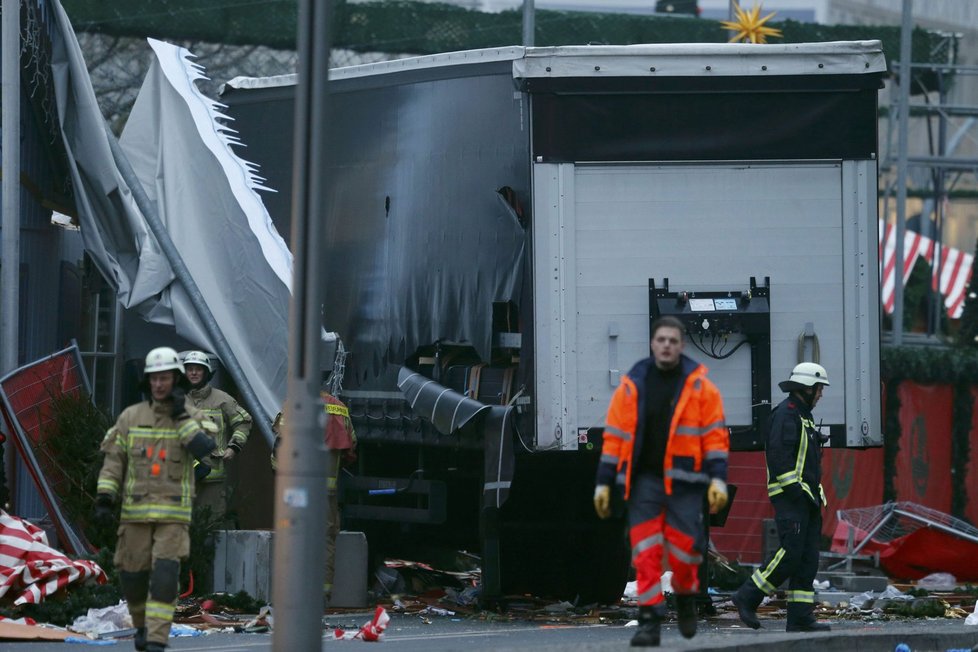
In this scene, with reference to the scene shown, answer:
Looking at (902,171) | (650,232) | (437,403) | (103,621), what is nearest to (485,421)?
(437,403)

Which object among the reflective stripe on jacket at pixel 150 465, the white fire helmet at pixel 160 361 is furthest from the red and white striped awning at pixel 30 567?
the white fire helmet at pixel 160 361

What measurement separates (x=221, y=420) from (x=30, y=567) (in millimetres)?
2310

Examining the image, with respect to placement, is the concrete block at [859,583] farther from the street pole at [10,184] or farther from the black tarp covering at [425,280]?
the street pole at [10,184]

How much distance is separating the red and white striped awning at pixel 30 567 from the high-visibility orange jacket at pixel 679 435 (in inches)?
159

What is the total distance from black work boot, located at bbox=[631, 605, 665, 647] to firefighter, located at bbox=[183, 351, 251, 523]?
5.07 metres

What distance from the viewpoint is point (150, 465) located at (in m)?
9.40

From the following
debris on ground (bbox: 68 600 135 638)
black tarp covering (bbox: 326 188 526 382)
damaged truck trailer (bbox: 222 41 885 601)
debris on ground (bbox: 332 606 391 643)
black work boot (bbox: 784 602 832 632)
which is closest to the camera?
debris on ground (bbox: 332 606 391 643)

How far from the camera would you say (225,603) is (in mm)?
12352

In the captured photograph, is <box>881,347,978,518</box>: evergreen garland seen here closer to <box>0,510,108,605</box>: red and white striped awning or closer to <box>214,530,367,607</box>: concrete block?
<box>214,530,367,607</box>: concrete block

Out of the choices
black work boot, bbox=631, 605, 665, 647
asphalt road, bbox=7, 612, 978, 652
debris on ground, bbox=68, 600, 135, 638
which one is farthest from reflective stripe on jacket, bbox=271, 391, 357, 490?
black work boot, bbox=631, 605, 665, 647

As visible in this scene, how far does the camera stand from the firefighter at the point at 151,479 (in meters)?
9.35

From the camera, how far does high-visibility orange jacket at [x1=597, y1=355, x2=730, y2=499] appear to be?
8945 millimetres

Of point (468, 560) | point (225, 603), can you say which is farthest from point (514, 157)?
point (468, 560)

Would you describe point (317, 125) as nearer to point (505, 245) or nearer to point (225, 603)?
point (505, 245)
